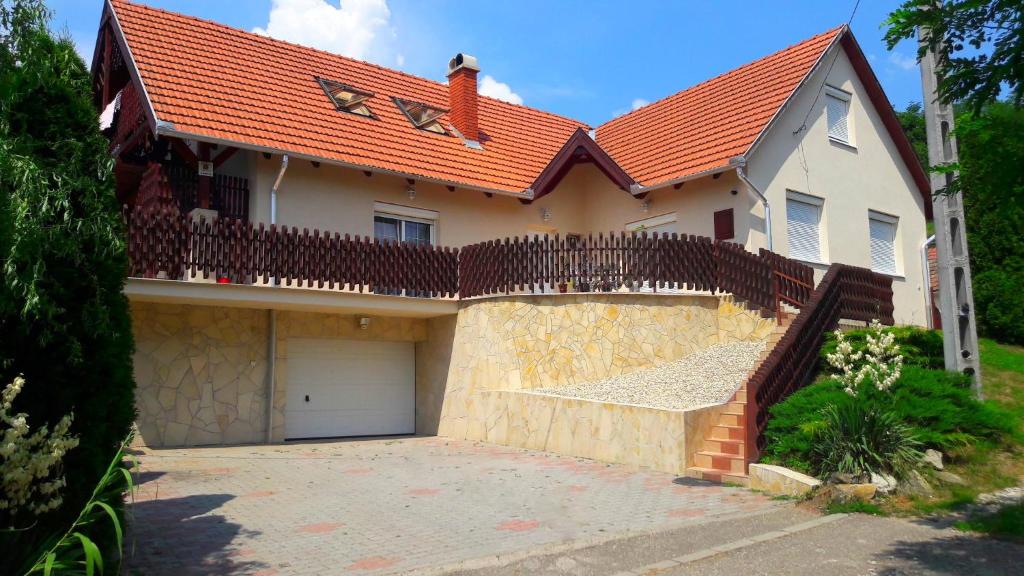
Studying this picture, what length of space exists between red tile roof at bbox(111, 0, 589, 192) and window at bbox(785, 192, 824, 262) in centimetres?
595

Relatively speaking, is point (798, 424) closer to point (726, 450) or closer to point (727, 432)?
point (726, 450)

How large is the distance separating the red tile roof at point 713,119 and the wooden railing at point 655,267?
2725 millimetres

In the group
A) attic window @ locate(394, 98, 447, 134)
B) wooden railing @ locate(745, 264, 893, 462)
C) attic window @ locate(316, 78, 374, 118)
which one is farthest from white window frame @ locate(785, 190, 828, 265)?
attic window @ locate(316, 78, 374, 118)

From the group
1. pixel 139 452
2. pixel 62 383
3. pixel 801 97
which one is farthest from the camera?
pixel 801 97

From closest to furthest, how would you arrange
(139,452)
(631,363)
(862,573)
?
(862,573) → (139,452) → (631,363)

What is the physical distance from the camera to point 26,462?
448cm

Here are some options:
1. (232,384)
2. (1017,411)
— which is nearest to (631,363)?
(1017,411)

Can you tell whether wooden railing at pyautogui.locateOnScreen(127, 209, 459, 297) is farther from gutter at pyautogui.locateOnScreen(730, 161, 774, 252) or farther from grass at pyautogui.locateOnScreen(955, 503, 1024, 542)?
grass at pyautogui.locateOnScreen(955, 503, 1024, 542)

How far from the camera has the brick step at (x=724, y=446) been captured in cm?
990

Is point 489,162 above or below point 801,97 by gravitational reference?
below

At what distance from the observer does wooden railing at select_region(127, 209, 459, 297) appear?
12016mm

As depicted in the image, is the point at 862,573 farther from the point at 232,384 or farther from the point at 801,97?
the point at 801,97

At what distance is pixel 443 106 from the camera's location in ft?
66.1

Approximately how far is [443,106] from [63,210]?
15583 millimetres
